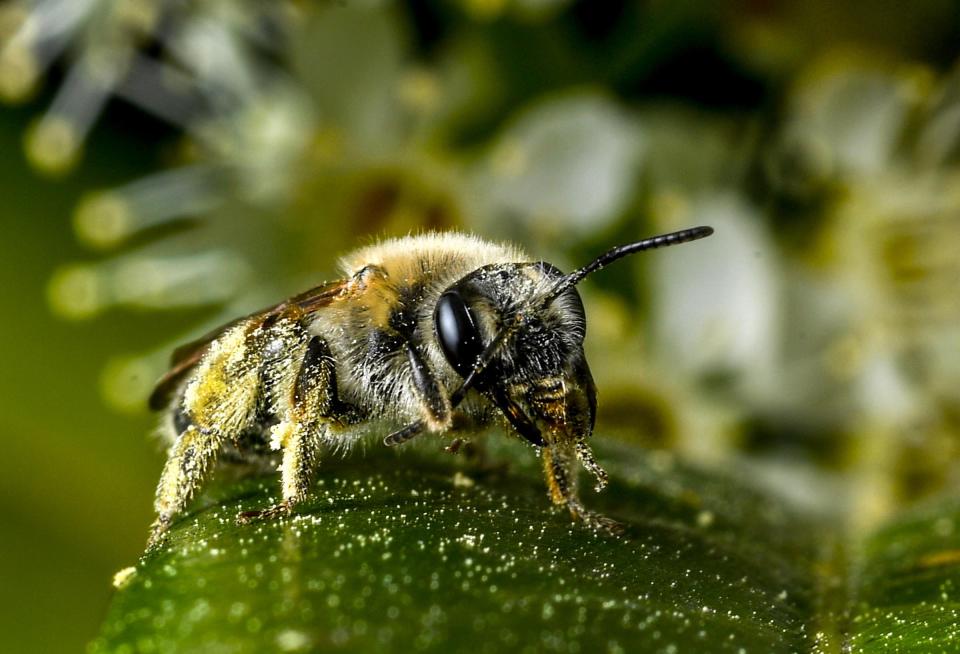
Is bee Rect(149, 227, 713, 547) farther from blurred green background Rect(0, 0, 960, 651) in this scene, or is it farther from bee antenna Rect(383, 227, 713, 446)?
blurred green background Rect(0, 0, 960, 651)

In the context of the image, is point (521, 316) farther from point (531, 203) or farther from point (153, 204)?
point (153, 204)

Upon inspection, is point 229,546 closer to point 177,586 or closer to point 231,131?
point 177,586

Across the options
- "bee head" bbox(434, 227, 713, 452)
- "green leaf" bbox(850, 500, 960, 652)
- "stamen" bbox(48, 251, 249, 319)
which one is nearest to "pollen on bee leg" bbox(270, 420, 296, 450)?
"bee head" bbox(434, 227, 713, 452)

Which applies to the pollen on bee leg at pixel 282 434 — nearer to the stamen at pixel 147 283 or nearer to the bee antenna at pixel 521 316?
the bee antenna at pixel 521 316

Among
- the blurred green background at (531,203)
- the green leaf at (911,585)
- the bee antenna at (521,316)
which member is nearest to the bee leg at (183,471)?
the bee antenna at (521,316)

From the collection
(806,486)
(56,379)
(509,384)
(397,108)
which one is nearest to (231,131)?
(397,108)

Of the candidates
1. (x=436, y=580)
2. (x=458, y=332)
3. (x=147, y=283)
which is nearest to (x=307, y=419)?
(x=458, y=332)

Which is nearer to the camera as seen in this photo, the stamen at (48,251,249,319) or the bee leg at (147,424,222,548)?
the bee leg at (147,424,222,548)
